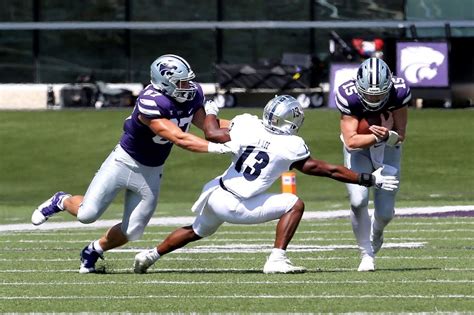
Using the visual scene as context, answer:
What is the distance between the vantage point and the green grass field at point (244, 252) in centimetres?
863

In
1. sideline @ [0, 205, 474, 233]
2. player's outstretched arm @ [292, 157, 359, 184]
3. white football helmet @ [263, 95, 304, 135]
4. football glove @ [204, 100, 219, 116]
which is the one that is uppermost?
white football helmet @ [263, 95, 304, 135]

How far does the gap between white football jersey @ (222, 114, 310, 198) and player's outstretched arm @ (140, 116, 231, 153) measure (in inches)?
6.4

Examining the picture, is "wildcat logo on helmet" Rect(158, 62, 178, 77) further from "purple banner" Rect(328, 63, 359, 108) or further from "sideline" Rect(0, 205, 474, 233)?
"purple banner" Rect(328, 63, 359, 108)

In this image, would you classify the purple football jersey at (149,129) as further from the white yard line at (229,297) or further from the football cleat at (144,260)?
the white yard line at (229,297)

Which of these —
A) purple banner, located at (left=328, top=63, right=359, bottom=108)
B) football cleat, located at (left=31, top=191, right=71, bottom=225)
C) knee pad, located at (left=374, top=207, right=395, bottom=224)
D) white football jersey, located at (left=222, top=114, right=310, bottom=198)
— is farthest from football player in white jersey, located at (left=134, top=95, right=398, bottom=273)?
purple banner, located at (left=328, top=63, right=359, bottom=108)

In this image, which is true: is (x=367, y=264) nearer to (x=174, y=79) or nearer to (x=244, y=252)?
(x=174, y=79)

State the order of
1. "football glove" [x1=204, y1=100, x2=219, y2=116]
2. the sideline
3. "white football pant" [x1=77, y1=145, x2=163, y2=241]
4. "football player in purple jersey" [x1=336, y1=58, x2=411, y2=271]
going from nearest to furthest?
"football player in purple jersey" [x1=336, y1=58, x2=411, y2=271]
"white football pant" [x1=77, y1=145, x2=163, y2=241]
"football glove" [x1=204, y1=100, x2=219, y2=116]
the sideline

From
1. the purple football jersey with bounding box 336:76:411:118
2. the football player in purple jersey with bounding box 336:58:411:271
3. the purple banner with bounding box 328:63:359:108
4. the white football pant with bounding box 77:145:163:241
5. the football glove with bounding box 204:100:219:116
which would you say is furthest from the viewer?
the purple banner with bounding box 328:63:359:108

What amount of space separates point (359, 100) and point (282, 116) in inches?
26.8

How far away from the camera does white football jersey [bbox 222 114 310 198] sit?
9.93 m

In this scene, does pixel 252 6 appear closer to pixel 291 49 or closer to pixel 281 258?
pixel 291 49

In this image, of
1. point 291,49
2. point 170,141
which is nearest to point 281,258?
point 170,141

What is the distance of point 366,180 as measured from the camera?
9.91 meters

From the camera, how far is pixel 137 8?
31688mm
